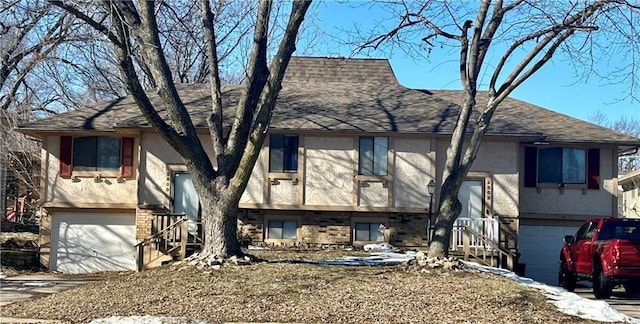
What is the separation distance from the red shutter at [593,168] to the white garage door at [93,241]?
14.6 meters

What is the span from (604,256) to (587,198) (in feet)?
27.6

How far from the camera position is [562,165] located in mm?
21219

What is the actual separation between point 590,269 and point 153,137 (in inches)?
519

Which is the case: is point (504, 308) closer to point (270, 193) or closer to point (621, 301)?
point (621, 301)

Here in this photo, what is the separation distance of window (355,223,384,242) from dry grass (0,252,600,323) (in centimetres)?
750

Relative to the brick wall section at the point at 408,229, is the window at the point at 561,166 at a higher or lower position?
higher

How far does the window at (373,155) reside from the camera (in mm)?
20141

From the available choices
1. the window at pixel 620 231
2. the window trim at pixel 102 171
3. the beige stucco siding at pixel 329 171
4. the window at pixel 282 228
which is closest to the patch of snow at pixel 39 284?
the window trim at pixel 102 171

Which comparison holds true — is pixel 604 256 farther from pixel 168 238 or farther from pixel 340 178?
pixel 168 238

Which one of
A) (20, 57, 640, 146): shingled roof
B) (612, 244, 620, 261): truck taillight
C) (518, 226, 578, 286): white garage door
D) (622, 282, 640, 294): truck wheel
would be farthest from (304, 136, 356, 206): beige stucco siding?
(612, 244, 620, 261): truck taillight

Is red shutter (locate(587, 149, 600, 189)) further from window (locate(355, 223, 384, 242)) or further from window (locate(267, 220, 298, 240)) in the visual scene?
window (locate(267, 220, 298, 240))

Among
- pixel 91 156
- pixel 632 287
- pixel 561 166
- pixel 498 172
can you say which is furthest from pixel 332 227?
pixel 632 287

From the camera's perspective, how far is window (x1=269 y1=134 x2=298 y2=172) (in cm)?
2027

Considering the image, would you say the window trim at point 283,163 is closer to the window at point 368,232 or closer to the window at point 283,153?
the window at point 283,153
